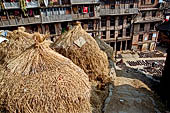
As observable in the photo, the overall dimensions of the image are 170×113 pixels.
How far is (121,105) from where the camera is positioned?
23.7 feet

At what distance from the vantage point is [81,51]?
23.6 ft

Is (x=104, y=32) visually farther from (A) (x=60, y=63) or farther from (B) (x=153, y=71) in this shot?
(A) (x=60, y=63)

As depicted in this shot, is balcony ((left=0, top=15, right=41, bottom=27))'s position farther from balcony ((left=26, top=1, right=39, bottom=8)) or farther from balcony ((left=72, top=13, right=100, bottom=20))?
balcony ((left=72, top=13, right=100, bottom=20))

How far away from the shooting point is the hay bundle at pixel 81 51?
7129 millimetres

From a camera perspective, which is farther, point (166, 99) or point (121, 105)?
point (166, 99)

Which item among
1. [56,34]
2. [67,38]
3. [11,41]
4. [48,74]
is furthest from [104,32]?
[48,74]

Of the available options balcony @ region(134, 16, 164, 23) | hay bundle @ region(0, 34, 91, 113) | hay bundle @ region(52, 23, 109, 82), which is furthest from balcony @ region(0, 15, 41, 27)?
balcony @ region(134, 16, 164, 23)

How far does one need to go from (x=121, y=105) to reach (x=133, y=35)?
21208mm

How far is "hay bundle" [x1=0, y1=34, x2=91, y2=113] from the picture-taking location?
303 cm

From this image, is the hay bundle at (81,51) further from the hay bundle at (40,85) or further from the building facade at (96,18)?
the building facade at (96,18)

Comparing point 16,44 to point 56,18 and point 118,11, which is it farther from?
point 118,11

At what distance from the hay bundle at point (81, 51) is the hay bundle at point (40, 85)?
10.8ft

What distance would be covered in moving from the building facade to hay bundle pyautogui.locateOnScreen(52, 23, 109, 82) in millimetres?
9219

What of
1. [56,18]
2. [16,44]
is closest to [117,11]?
[56,18]
